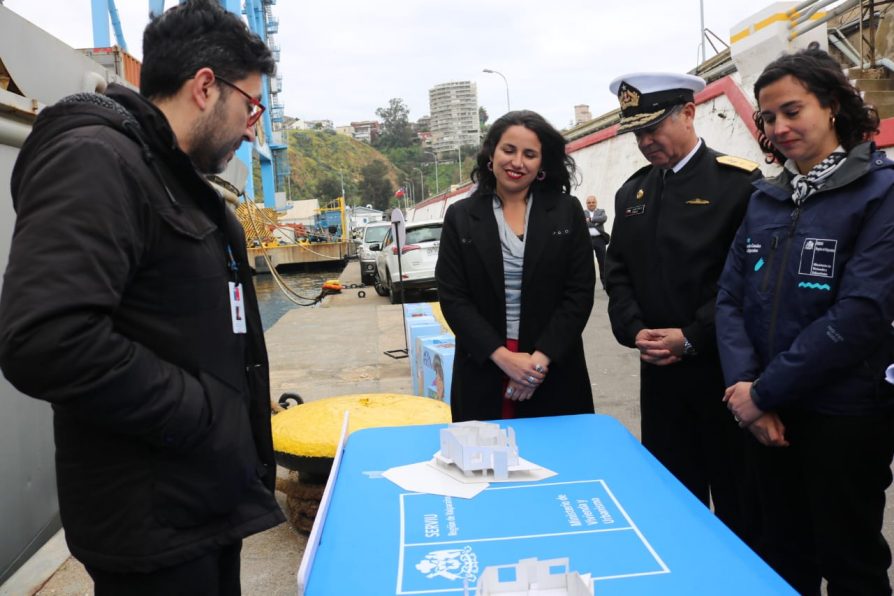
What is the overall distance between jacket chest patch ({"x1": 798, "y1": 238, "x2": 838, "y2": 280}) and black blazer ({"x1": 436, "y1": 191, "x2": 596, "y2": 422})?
835 millimetres

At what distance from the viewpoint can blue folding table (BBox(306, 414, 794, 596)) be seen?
1.29 metres

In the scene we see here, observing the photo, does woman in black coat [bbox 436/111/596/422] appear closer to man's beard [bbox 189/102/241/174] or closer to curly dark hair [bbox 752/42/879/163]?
curly dark hair [bbox 752/42/879/163]

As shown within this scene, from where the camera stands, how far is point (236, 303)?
1.58 m

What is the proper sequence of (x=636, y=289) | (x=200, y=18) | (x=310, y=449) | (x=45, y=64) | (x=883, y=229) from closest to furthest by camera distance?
(x=200, y=18), (x=883, y=229), (x=636, y=289), (x=310, y=449), (x=45, y=64)

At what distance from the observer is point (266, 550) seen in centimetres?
Result: 328

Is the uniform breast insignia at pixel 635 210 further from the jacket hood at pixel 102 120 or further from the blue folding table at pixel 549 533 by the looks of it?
the jacket hood at pixel 102 120

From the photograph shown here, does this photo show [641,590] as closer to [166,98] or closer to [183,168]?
[183,168]

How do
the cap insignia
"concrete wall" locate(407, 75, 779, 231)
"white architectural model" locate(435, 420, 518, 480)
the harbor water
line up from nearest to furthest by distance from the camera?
"white architectural model" locate(435, 420, 518, 480) < the cap insignia < "concrete wall" locate(407, 75, 779, 231) < the harbor water

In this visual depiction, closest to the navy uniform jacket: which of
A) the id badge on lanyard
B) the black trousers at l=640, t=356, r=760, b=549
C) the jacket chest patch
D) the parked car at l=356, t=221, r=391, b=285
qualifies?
the black trousers at l=640, t=356, r=760, b=549

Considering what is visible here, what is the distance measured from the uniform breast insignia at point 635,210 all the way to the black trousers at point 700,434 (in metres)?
0.61

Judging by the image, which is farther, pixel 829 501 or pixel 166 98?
pixel 829 501

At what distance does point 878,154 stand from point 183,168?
1880 mm

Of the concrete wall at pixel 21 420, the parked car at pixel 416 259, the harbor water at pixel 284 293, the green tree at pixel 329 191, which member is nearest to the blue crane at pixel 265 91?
the harbor water at pixel 284 293

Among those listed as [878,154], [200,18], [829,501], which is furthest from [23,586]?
[878,154]
